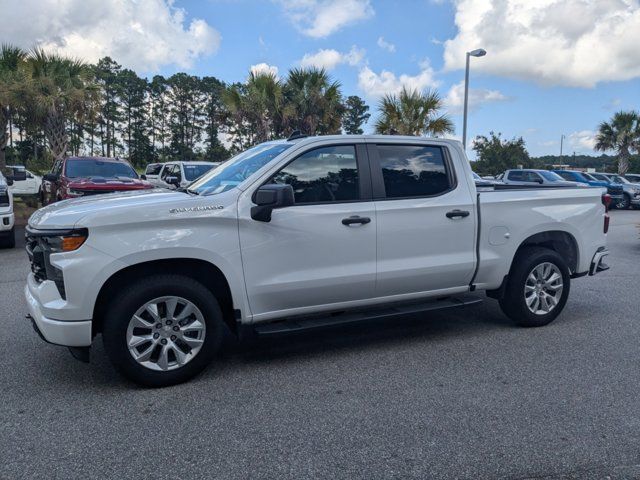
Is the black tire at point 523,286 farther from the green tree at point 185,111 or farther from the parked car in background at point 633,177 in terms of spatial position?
the green tree at point 185,111

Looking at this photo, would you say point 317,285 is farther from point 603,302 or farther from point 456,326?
point 603,302

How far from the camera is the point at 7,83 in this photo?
18484 millimetres

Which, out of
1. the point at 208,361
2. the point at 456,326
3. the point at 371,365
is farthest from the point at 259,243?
the point at 456,326

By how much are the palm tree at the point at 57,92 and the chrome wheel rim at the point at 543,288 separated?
1875 cm

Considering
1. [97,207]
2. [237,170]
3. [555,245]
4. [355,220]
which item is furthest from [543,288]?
[97,207]

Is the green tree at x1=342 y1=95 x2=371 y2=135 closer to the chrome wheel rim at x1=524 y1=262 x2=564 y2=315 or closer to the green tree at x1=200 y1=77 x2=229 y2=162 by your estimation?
the green tree at x1=200 y1=77 x2=229 y2=162

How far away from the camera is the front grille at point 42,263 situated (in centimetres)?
381

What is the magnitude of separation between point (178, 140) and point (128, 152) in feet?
19.9

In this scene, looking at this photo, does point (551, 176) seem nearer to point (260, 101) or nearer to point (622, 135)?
point (260, 101)

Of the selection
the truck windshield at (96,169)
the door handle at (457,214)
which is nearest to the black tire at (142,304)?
the door handle at (457,214)

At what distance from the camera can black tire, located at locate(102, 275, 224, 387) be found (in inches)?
151

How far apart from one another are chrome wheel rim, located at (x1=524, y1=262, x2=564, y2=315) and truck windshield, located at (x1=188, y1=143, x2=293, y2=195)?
9.39 ft

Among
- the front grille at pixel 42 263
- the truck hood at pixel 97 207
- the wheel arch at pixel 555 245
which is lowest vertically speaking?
the wheel arch at pixel 555 245

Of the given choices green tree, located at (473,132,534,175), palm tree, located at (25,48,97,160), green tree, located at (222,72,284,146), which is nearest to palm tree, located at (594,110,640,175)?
green tree, located at (473,132,534,175)
